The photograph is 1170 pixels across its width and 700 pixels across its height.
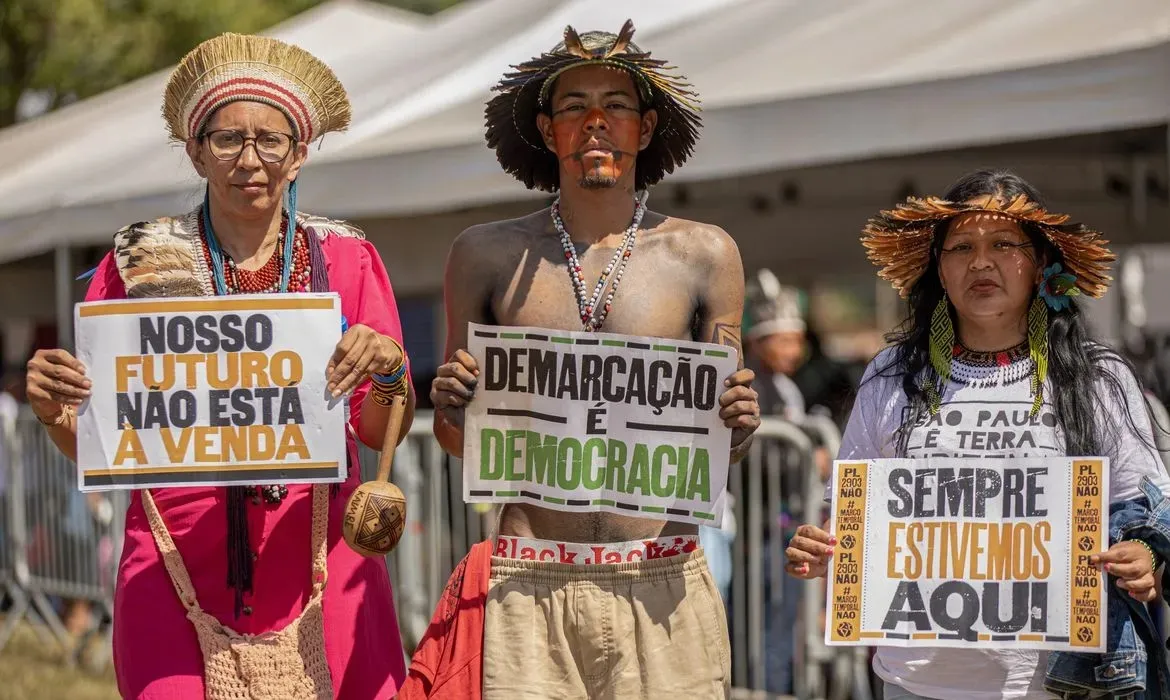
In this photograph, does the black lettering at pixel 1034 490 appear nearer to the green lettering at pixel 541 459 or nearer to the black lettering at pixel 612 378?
the black lettering at pixel 612 378

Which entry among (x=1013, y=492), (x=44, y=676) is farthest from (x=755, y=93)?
(x=44, y=676)

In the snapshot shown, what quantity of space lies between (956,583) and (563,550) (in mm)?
907

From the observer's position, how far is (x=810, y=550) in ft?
12.6

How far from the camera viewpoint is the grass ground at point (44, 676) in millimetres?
8641

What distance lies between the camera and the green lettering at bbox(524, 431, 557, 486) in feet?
12.4

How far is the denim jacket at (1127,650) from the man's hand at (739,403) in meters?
0.88

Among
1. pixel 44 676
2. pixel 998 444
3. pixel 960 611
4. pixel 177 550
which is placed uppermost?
pixel 998 444

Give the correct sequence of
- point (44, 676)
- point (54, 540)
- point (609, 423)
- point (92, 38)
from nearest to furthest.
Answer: point (609, 423) < point (44, 676) < point (54, 540) < point (92, 38)

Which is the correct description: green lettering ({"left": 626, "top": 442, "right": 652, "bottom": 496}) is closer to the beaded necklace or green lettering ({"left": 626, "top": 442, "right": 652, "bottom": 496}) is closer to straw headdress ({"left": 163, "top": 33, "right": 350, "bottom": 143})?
the beaded necklace

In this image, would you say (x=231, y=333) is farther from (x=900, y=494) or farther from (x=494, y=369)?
(x=900, y=494)

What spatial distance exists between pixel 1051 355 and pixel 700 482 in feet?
3.00

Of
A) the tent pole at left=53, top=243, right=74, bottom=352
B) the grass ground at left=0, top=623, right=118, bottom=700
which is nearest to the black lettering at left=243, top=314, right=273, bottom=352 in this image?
the grass ground at left=0, top=623, right=118, bottom=700

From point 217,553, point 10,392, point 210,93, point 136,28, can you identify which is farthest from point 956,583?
point 136,28

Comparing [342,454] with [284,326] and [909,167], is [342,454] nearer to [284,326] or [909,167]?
[284,326]
